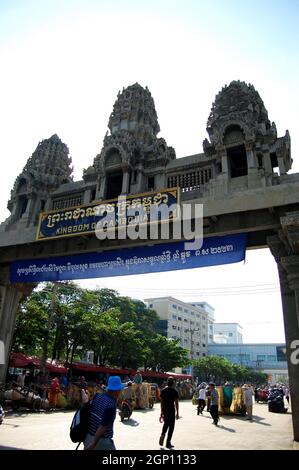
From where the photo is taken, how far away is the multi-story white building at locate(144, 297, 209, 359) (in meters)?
102

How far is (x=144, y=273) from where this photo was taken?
12.5m

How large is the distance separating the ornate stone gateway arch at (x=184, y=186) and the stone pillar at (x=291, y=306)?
0.09 feet

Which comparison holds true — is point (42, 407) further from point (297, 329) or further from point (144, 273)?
point (297, 329)

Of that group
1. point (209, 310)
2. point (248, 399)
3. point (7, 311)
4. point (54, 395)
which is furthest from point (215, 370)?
point (209, 310)

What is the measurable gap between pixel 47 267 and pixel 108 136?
21.2 ft

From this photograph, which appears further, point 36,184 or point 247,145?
point 36,184

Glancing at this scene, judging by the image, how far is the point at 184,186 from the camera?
13.6 m

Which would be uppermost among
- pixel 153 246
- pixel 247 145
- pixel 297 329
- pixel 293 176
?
pixel 247 145

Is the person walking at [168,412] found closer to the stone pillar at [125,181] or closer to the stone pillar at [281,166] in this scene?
the stone pillar at [281,166]

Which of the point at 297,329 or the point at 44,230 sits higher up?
the point at 44,230

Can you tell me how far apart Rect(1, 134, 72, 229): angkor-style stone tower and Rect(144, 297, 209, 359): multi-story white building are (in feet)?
276

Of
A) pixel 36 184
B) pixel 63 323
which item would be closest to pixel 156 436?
pixel 36 184

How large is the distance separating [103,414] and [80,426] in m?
0.34

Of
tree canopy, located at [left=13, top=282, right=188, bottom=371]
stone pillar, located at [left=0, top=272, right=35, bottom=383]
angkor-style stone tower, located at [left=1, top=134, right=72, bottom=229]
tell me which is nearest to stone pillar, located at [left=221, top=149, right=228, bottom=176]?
angkor-style stone tower, located at [left=1, top=134, right=72, bottom=229]
